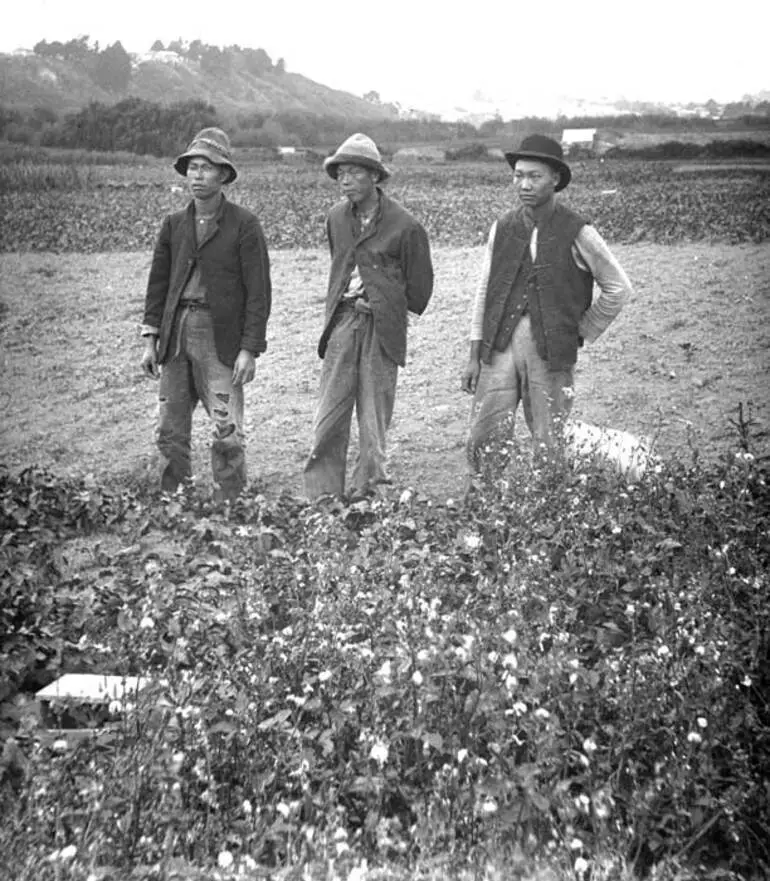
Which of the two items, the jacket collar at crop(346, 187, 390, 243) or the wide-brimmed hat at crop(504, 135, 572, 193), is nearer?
the wide-brimmed hat at crop(504, 135, 572, 193)

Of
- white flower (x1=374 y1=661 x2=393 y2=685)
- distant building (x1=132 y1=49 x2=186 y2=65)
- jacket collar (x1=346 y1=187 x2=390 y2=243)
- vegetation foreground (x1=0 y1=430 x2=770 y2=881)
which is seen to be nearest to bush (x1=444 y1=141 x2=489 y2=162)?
distant building (x1=132 y1=49 x2=186 y2=65)

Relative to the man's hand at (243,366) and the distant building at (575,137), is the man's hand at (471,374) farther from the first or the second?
the distant building at (575,137)

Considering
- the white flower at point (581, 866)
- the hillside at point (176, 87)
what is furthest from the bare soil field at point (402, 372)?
the white flower at point (581, 866)

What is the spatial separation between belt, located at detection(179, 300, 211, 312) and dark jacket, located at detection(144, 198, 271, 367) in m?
0.06

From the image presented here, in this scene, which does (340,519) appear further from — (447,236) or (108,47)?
(447,236)

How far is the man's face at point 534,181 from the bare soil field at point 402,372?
1595 millimetres

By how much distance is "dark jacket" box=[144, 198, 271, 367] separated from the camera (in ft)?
20.0

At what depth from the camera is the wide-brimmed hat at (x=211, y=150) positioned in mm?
5957

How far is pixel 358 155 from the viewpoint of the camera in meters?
5.81

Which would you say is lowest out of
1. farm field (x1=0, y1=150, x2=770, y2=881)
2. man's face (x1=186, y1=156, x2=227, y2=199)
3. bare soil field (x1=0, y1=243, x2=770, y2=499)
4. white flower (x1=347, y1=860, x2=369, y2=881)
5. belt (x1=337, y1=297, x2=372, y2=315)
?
bare soil field (x1=0, y1=243, x2=770, y2=499)

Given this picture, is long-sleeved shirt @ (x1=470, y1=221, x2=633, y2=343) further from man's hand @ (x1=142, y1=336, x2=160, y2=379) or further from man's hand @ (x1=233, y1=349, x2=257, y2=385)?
man's hand @ (x1=142, y1=336, x2=160, y2=379)

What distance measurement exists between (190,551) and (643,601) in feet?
6.69

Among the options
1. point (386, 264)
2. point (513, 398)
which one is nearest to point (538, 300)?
point (513, 398)

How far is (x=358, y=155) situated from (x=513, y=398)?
1.40 m
